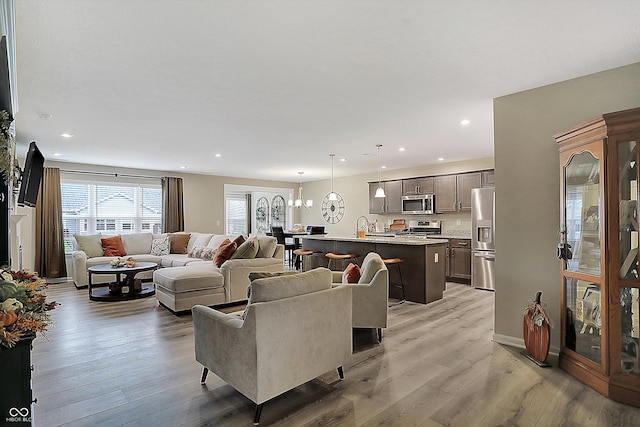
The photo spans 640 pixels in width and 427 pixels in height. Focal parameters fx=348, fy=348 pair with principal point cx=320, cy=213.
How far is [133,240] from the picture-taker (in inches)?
290

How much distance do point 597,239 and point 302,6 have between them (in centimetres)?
270

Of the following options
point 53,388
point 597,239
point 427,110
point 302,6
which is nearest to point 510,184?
point 597,239

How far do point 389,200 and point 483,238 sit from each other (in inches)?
101

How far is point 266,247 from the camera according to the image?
5613 millimetres

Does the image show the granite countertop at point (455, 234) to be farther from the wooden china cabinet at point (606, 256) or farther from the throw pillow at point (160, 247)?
the throw pillow at point (160, 247)

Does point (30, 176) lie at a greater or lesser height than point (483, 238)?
greater

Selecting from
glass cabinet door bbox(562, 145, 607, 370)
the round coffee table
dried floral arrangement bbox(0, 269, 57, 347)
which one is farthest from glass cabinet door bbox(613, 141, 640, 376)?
the round coffee table

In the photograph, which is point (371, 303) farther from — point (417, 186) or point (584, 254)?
point (417, 186)

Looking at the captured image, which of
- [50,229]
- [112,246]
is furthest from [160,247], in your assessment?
[50,229]

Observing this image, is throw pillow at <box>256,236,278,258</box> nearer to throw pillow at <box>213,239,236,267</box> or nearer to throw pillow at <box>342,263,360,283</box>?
throw pillow at <box>213,239,236,267</box>

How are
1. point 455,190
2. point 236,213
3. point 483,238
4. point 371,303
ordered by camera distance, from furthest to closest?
point 236,213, point 455,190, point 483,238, point 371,303

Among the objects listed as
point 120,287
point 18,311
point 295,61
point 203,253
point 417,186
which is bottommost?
point 120,287

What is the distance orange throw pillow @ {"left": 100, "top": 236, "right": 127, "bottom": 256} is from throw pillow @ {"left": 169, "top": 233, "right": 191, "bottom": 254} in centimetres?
93

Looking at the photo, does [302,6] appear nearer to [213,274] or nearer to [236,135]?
[236,135]
